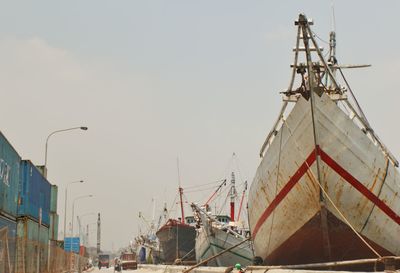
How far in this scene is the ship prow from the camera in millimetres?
19734

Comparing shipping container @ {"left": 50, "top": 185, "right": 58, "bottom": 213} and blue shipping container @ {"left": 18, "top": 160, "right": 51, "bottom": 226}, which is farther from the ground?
shipping container @ {"left": 50, "top": 185, "right": 58, "bottom": 213}

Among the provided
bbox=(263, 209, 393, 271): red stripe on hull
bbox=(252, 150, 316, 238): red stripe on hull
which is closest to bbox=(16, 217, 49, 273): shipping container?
bbox=(252, 150, 316, 238): red stripe on hull

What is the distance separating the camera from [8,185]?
77.7ft

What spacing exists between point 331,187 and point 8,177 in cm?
1312

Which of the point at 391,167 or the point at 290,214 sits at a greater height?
the point at 391,167

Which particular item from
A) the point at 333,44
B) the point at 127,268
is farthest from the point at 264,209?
the point at 127,268

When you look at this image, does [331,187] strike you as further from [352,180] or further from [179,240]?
[179,240]

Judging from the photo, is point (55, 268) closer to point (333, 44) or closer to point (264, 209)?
point (264, 209)

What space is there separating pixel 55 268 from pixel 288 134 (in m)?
19.1

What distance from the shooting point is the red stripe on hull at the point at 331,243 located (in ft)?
65.4

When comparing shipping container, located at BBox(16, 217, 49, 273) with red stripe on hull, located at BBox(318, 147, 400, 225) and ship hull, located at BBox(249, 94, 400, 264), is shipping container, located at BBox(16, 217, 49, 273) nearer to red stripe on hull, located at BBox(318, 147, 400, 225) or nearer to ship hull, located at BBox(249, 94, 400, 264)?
ship hull, located at BBox(249, 94, 400, 264)

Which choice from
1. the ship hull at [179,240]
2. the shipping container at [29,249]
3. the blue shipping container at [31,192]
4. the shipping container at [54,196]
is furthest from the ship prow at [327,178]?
the ship hull at [179,240]

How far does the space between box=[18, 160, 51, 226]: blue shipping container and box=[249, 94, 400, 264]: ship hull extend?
43.0ft

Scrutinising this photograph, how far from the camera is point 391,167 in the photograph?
21453mm
